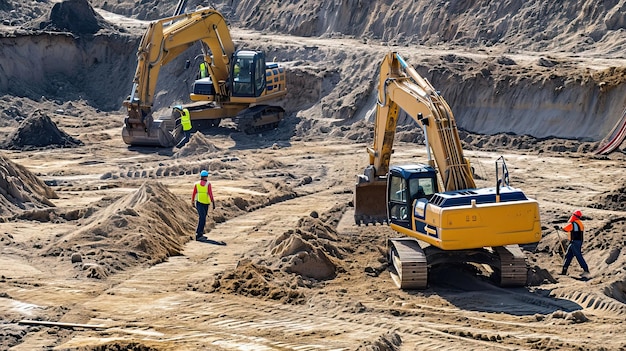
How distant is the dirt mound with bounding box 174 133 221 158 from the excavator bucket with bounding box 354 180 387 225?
32.2 feet

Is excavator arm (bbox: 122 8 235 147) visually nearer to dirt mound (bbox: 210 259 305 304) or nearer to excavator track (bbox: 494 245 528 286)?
dirt mound (bbox: 210 259 305 304)

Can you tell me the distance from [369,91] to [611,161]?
9.70 meters

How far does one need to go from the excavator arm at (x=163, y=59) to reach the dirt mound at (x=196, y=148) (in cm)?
124

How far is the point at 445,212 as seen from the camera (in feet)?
46.9

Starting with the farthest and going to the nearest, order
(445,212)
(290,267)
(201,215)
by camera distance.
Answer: (201,215) → (290,267) → (445,212)

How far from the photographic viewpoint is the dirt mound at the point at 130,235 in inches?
621

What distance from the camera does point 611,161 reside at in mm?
24906

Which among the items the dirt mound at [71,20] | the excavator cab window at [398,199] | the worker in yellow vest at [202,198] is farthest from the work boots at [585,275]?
the dirt mound at [71,20]

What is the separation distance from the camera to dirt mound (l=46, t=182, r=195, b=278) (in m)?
15.8

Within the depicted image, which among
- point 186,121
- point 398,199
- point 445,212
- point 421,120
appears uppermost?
point 421,120

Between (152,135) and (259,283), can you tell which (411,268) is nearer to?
(259,283)

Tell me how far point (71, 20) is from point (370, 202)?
1058 inches

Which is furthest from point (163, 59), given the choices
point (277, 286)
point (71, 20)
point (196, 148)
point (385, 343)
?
point (385, 343)

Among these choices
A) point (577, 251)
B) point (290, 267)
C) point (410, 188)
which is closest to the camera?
point (290, 267)
